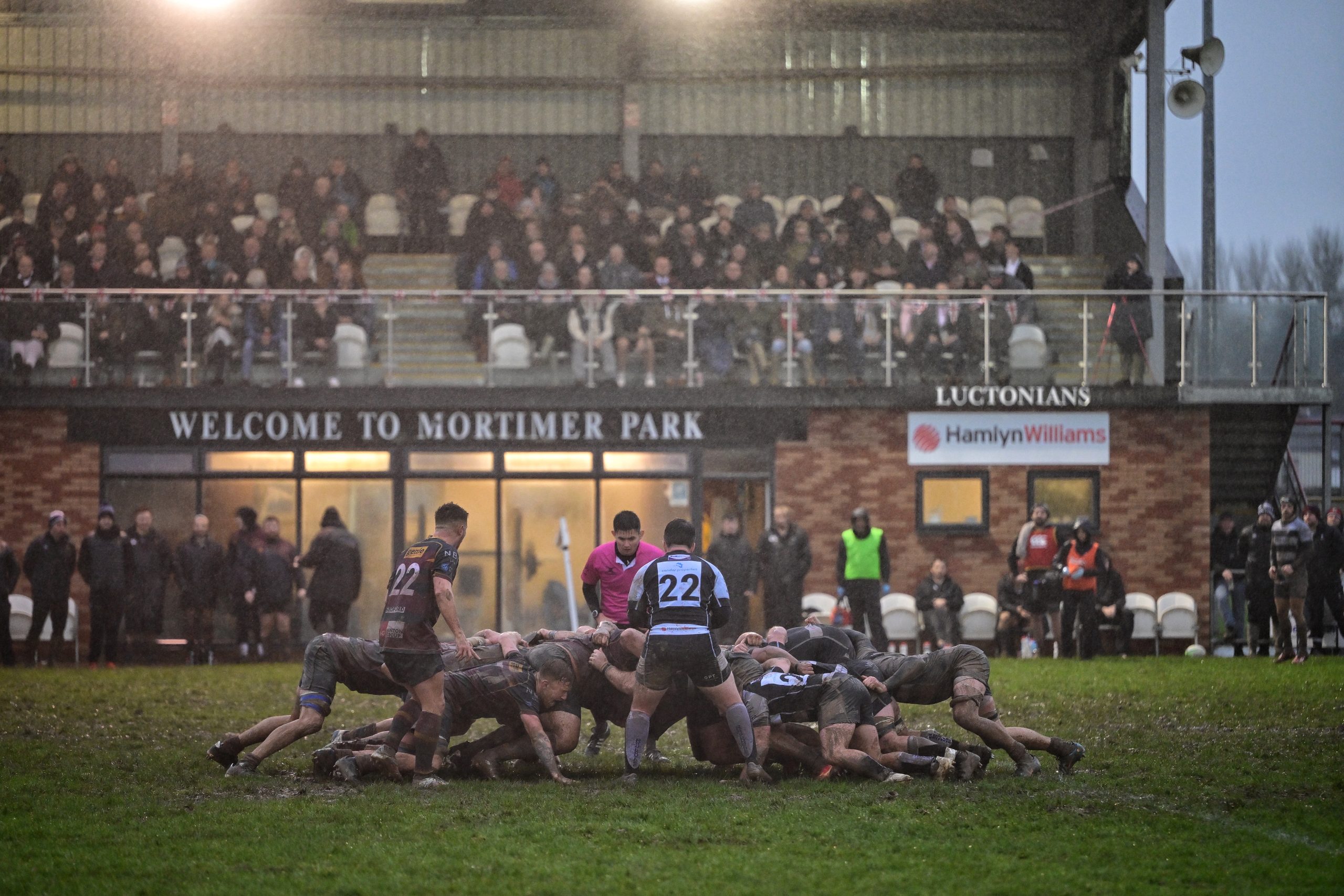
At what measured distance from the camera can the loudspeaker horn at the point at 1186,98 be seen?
24.2m

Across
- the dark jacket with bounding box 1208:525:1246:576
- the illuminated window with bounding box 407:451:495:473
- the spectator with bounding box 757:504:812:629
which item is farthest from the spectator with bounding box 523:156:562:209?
→ the dark jacket with bounding box 1208:525:1246:576

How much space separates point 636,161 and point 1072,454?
10.8 metres

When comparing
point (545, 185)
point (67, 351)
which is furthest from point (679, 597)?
point (545, 185)

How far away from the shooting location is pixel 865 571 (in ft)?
64.1

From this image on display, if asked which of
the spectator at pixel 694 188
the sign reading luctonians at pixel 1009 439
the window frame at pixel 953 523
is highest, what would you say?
the spectator at pixel 694 188

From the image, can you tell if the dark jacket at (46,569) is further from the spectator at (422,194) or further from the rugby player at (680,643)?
the rugby player at (680,643)

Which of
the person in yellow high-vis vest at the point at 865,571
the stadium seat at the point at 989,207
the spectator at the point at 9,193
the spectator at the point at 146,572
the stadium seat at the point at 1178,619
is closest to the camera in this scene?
the person in yellow high-vis vest at the point at 865,571

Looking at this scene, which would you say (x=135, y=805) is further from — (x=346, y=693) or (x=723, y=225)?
(x=723, y=225)

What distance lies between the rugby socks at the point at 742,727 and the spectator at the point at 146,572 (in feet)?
39.9

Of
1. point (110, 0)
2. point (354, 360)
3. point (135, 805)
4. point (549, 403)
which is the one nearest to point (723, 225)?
point (549, 403)

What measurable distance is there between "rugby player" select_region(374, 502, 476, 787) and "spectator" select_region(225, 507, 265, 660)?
10.5 metres

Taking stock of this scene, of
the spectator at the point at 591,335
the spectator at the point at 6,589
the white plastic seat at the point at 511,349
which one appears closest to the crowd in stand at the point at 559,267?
the spectator at the point at 591,335

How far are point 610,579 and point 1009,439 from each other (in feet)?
37.1

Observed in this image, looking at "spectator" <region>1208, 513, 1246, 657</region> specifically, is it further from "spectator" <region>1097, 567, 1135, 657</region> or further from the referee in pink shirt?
the referee in pink shirt
